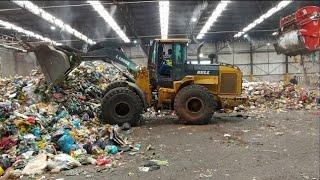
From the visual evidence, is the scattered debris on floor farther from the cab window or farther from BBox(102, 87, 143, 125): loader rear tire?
the cab window

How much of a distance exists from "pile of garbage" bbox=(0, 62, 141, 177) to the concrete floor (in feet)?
1.33

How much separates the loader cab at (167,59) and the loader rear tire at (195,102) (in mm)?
555

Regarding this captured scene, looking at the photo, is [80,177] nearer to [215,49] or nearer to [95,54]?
[95,54]

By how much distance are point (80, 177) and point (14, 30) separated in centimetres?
1984

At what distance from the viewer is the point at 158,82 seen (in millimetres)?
11094

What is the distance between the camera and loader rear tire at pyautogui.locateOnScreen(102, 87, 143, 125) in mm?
10414

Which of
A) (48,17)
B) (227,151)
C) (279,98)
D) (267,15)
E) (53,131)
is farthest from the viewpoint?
(267,15)

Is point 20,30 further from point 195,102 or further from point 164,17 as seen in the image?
point 195,102

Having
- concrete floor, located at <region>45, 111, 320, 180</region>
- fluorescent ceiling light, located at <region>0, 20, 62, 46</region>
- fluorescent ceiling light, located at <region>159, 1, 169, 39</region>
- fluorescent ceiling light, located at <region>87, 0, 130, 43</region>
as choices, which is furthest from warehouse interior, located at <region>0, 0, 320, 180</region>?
fluorescent ceiling light, located at <region>0, 20, 62, 46</region>

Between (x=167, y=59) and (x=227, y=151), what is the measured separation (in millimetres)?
4282

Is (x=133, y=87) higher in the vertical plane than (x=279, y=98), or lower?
higher

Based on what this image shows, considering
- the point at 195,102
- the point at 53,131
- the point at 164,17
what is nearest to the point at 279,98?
the point at 195,102

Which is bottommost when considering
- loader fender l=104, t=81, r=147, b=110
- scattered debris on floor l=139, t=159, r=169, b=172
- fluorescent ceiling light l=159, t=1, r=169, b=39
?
scattered debris on floor l=139, t=159, r=169, b=172

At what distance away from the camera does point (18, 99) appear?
35.8ft
